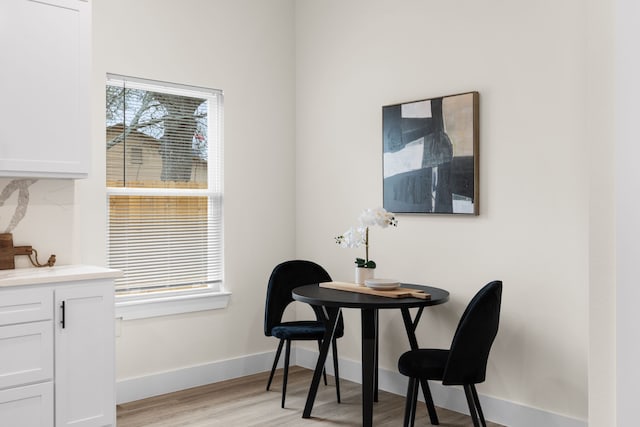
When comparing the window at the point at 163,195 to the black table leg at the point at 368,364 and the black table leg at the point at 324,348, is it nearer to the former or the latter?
the black table leg at the point at 324,348

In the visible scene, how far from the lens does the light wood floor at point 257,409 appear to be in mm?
3338

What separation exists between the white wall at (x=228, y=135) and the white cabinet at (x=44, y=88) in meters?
0.43

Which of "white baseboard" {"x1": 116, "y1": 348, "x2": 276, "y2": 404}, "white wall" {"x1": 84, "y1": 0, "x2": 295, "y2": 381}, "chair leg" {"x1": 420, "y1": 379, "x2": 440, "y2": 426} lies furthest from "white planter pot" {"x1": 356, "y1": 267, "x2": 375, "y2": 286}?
"white baseboard" {"x1": 116, "y1": 348, "x2": 276, "y2": 404}

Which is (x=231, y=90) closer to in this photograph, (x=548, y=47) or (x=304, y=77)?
(x=304, y=77)

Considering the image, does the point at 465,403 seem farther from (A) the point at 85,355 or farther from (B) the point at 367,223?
(A) the point at 85,355

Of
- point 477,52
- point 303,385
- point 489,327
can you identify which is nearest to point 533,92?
point 477,52

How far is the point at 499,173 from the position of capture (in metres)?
3.29

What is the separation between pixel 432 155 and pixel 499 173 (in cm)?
46

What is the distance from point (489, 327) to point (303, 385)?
5.76 feet

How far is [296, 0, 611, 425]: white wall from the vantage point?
9.80 ft

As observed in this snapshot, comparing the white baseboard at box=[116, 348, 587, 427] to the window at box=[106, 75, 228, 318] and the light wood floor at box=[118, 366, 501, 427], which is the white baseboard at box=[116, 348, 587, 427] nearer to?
the light wood floor at box=[118, 366, 501, 427]

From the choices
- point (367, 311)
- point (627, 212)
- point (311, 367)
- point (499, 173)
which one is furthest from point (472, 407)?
point (627, 212)

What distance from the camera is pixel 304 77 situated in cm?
458

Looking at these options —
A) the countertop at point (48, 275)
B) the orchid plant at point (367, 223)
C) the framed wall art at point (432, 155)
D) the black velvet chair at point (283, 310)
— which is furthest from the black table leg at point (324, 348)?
the countertop at point (48, 275)
